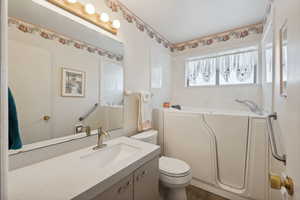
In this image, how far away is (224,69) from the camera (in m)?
2.33

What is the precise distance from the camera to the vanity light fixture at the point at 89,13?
1134 mm

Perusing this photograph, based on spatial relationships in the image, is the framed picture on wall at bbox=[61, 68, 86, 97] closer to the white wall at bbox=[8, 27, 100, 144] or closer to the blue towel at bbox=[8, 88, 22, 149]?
the white wall at bbox=[8, 27, 100, 144]

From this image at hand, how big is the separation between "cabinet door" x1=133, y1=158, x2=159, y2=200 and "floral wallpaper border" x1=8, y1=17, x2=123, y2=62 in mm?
1230

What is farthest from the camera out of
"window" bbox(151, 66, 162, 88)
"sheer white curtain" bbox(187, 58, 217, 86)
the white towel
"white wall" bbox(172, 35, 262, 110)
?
"sheer white curtain" bbox(187, 58, 217, 86)

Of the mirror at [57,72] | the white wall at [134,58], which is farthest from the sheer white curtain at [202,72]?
the mirror at [57,72]

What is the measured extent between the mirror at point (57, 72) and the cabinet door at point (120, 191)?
636 mm

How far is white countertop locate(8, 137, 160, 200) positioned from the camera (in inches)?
25.6

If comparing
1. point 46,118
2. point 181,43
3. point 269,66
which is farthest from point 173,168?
point 181,43

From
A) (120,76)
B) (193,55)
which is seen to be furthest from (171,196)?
(193,55)

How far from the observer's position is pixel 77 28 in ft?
3.97

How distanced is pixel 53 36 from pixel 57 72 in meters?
0.29

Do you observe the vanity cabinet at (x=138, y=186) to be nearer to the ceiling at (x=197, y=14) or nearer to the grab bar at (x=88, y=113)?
the grab bar at (x=88, y=113)

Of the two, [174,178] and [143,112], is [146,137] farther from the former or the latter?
[174,178]

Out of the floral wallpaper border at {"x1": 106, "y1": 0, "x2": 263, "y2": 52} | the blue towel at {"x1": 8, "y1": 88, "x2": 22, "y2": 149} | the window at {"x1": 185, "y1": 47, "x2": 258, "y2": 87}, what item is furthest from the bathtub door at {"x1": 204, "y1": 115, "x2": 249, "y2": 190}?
the blue towel at {"x1": 8, "y1": 88, "x2": 22, "y2": 149}
